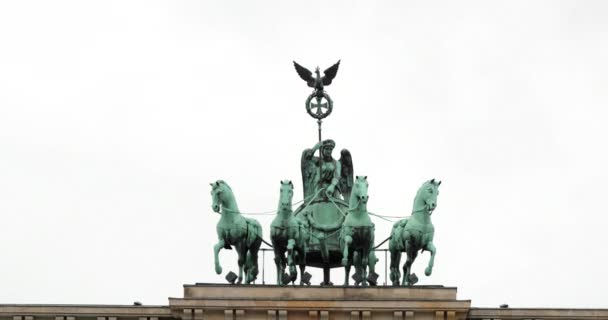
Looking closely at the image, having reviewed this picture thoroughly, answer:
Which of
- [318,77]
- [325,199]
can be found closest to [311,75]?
[318,77]

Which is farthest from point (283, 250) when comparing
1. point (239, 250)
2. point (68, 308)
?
point (68, 308)

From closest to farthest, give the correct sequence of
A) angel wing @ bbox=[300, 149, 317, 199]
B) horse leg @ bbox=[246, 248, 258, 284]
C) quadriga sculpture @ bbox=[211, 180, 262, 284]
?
quadriga sculpture @ bbox=[211, 180, 262, 284]
horse leg @ bbox=[246, 248, 258, 284]
angel wing @ bbox=[300, 149, 317, 199]

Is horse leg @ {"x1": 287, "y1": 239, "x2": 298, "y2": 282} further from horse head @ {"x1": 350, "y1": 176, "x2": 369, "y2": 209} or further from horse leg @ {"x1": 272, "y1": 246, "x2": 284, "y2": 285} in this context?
horse head @ {"x1": 350, "y1": 176, "x2": 369, "y2": 209}

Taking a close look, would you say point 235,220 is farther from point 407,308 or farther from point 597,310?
point 597,310

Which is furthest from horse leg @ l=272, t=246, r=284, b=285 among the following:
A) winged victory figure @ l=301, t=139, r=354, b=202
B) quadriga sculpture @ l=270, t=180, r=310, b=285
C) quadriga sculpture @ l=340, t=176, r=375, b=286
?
winged victory figure @ l=301, t=139, r=354, b=202

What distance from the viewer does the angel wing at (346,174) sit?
Answer: 265ft

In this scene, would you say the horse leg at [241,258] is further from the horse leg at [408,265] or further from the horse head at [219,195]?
the horse leg at [408,265]

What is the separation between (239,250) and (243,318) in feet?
8.04

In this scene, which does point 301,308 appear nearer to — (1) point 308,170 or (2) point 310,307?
(2) point 310,307

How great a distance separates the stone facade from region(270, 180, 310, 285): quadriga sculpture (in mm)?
1507

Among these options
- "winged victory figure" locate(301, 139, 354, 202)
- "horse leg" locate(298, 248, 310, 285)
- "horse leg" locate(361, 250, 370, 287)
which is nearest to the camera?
"horse leg" locate(361, 250, 370, 287)

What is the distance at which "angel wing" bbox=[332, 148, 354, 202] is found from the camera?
80.6 meters

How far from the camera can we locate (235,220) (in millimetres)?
76750

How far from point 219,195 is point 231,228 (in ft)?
3.27
